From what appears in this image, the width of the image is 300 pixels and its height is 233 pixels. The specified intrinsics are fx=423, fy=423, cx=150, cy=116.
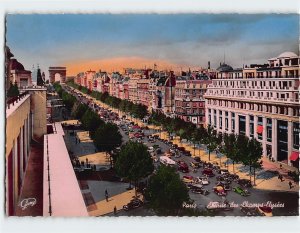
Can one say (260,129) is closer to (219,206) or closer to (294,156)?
(294,156)

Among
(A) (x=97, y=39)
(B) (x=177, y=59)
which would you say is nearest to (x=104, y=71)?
(A) (x=97, y=39)

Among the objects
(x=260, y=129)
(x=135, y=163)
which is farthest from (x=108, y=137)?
(x=260, y=129)

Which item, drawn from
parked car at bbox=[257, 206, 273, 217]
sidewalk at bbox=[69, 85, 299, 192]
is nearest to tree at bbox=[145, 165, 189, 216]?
parked car at bbox=[257, 206, 273, 217]

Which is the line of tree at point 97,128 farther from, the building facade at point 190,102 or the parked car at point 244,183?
the parked car at point 244,183

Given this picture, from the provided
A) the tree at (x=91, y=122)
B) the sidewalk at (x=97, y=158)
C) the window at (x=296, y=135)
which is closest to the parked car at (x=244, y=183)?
the window at (x=296, y=135)

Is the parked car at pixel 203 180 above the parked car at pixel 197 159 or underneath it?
underneath

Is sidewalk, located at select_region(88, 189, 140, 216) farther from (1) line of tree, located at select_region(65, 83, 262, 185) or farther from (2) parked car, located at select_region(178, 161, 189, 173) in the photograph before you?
(1) line of tree, located at select_region(65, 83, 262, 185)
